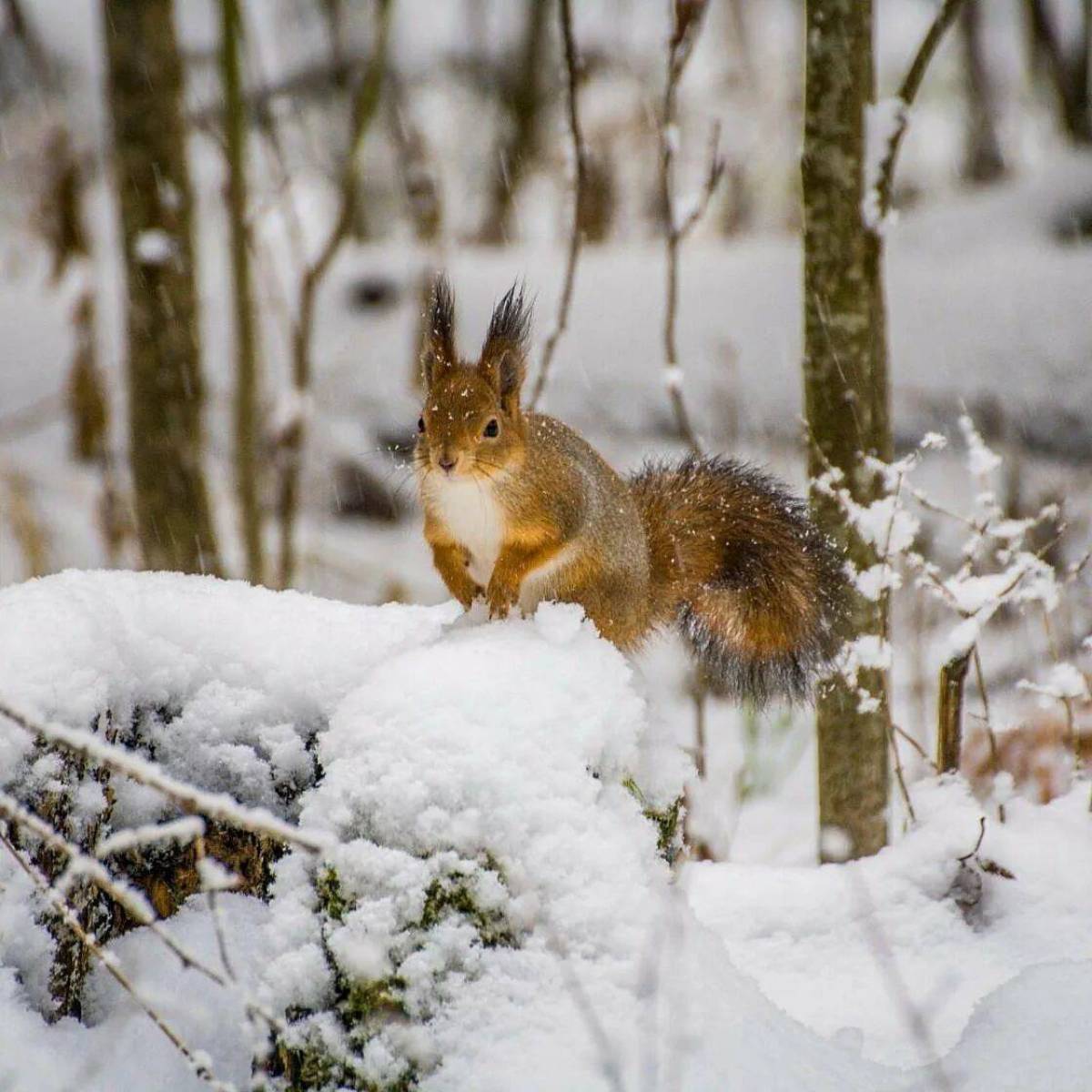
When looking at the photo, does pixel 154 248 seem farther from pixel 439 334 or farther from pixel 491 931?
pixel 491 931

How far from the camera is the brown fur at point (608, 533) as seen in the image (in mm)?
2068

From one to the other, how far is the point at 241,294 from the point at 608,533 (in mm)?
2673

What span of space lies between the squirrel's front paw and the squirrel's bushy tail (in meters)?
0.33

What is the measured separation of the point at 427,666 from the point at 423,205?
4.11m

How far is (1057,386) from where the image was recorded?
5.95 m

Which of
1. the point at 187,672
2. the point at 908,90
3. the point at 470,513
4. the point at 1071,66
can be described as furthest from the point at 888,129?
the point at 1071,66

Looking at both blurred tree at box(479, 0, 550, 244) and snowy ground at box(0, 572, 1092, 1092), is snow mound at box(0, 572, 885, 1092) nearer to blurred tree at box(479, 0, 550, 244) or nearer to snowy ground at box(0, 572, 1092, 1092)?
snowy ground at box(0, 572, 1092, 1092)

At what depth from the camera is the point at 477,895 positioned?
4.98 ft

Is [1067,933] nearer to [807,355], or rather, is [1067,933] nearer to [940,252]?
[807,355]

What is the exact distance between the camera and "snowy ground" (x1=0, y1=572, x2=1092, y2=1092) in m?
1.46

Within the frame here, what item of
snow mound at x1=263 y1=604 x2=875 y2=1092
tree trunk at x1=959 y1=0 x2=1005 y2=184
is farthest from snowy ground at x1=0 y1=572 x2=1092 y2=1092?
tree trunk at x1=959 y1=0 x2=1005 y2=184

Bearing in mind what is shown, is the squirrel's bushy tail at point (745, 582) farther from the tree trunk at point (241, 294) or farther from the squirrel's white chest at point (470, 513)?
the tree trunk at point (241, 294)

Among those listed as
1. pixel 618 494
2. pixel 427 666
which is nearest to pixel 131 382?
pixel 618 494

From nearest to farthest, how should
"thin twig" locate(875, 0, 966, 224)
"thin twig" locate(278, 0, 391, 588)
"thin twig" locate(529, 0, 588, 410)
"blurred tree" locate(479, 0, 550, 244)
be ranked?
"thin twig" locate(875, 0, 966, 224), "thin twig" locate(529, 0, 588, 410), "thin twig" locate(278, 0, 391, 588), "blurred tree" locate(479, 0, 550, 244)
